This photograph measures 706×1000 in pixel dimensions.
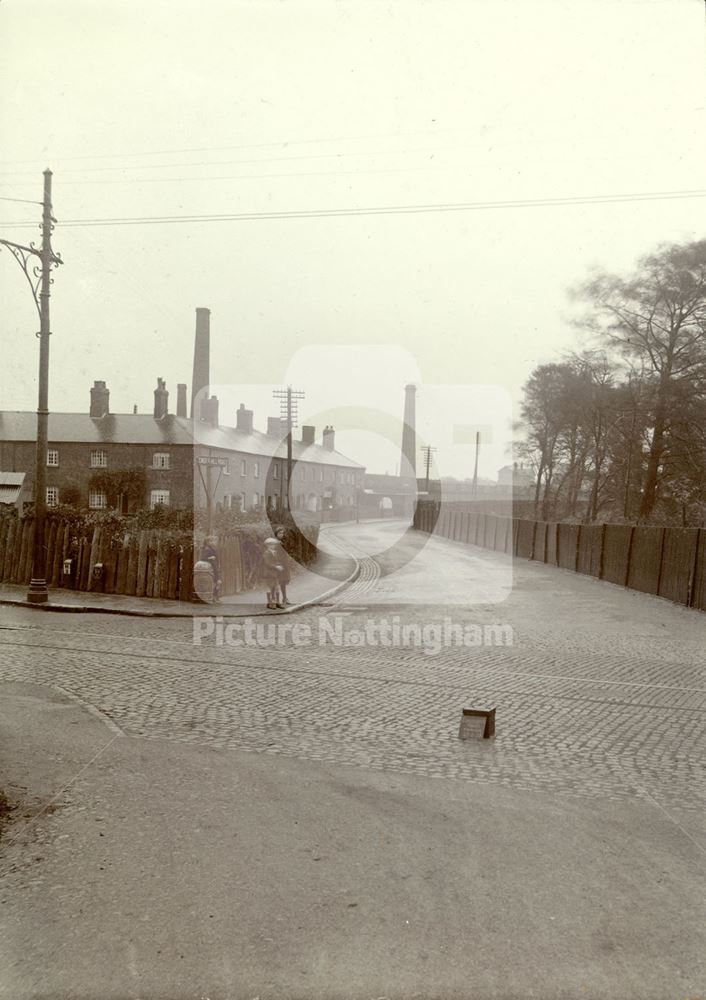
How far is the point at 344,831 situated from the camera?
5660 mm

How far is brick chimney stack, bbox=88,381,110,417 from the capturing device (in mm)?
57250

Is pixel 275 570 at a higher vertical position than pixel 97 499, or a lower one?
lower

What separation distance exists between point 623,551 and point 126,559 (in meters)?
14.9

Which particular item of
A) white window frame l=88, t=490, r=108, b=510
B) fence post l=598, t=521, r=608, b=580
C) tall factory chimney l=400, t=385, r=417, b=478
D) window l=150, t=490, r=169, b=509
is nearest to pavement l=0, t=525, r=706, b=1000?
fence post l=598, t=521, r=608, b=580

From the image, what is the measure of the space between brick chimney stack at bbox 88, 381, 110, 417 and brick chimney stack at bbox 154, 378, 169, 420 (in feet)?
13.4

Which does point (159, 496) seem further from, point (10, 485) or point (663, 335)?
point (663, 335)

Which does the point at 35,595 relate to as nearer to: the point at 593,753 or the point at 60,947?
the point at 593,753

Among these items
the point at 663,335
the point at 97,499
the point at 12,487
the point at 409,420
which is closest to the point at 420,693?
the point at 663,335

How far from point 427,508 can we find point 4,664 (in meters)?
56.7

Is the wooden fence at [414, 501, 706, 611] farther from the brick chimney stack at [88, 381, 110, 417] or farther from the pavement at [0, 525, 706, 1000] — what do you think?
the brick chimney stack at [88, 381, 110, 417]

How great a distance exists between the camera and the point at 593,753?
7.75 metres

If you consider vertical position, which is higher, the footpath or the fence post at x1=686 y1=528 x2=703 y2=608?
the fence post at x1=686 y1=528 x2=703 y2=608

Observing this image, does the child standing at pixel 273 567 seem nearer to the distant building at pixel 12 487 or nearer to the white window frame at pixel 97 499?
the distant building at pixel 12 487

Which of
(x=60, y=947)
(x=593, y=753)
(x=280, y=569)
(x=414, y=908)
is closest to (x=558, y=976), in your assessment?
(x=414, y=908)
